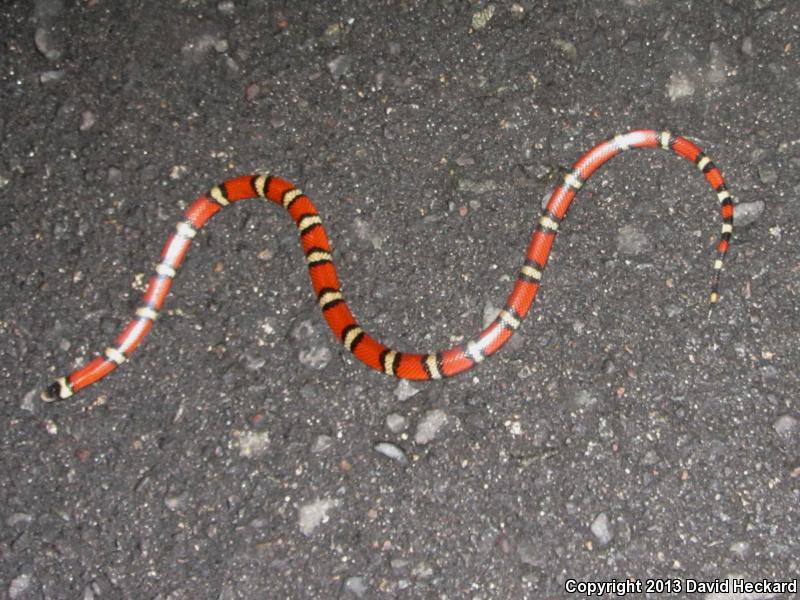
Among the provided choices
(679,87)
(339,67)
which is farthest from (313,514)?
(679,87)

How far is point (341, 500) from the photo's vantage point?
Result: 3645mm

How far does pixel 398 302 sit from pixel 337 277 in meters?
0.33

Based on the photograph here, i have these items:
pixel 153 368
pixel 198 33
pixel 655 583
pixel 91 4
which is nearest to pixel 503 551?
pixel 655 583

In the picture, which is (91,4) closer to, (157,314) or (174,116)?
(174,116)

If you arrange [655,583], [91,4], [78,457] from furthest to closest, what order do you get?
1. [91,4]
2. [78,457]
3. [655,583]

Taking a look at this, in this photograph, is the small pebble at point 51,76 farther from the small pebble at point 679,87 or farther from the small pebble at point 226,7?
the small pebble at point 679,87

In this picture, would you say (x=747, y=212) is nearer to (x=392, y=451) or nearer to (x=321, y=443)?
(x=392, y=451)

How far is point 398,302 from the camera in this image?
3.99 m

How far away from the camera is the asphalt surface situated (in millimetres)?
3582

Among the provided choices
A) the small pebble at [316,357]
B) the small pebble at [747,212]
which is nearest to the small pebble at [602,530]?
the small pebble at [316,357]

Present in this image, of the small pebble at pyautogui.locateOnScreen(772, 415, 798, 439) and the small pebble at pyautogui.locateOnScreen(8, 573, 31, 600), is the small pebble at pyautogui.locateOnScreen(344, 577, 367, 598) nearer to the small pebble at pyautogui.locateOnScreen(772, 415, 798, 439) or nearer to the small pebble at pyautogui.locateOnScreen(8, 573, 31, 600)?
the small pebble at pyautogui.locateOnScreen(8, 573, 31, 600)

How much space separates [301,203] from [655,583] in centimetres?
239

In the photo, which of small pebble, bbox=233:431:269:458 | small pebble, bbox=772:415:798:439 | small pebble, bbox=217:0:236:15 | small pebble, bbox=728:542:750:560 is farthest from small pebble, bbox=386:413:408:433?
small pebble, bbox=217:0:236:15

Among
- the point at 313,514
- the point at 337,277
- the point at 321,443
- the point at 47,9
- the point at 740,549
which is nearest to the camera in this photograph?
the point at 740,549
